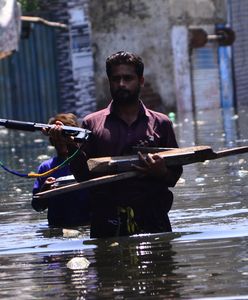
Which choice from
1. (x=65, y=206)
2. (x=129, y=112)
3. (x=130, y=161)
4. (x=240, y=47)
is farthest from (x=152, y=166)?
(x=240, y=47)

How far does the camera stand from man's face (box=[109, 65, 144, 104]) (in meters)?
7.14

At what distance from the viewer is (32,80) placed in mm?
31922

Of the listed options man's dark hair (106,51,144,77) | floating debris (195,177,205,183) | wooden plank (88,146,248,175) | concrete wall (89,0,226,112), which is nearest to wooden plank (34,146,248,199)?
wooden plank (88,146,248,175)

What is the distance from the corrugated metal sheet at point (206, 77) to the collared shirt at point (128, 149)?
1194 inches

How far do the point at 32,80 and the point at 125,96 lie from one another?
981 inches

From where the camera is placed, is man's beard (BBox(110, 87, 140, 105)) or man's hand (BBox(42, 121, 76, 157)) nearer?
man's hand (BBox(42, 121, 76, 157))

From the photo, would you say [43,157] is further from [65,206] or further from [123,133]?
[123,133]

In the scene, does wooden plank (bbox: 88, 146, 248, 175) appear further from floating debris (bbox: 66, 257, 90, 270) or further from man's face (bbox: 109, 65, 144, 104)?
floating debris (bbox: 66, 257, 90, 270)

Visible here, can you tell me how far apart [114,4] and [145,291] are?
28865mm

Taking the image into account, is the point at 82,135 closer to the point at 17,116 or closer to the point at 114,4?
the point at 17,116

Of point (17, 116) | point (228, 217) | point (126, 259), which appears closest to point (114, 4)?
point (17, 116)

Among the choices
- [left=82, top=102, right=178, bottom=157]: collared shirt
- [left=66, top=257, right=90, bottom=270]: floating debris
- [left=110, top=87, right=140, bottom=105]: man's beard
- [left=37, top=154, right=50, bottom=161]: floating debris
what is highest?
[left=110, top=87, right=140, bottom=105]: man's beard

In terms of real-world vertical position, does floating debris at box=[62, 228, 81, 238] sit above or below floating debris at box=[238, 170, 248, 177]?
above

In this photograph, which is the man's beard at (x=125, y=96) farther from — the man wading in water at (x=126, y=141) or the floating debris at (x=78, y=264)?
the floating debris at (x=78, y=264)
